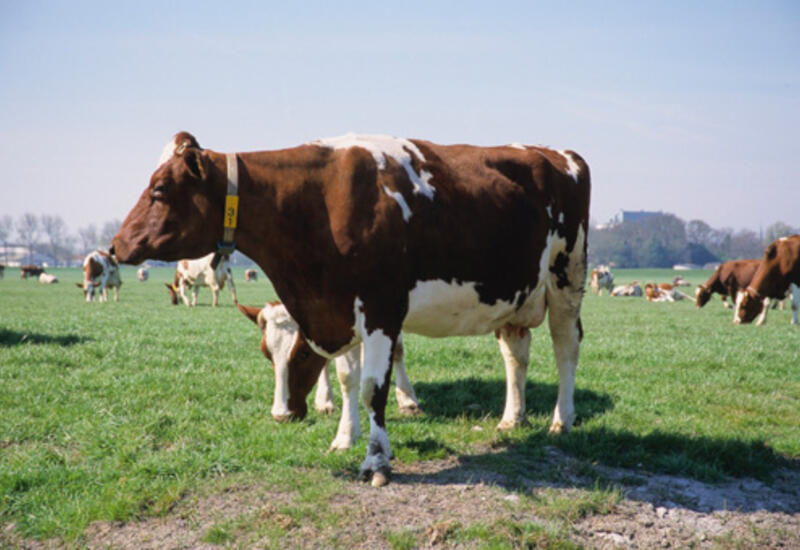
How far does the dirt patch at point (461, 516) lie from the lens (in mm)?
4039

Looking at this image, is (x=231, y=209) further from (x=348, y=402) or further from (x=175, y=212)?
(x=348, y=402)

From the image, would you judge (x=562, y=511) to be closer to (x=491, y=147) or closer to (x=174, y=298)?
(x=491, y=147)

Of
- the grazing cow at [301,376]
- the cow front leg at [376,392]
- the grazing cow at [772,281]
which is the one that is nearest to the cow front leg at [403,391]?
the grazing cow at [301,376]

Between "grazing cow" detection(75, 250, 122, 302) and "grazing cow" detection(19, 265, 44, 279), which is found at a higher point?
"grazing cow" detection(75, 250, 122, 302)

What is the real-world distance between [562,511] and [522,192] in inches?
100

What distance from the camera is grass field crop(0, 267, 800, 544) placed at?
493 centimetres

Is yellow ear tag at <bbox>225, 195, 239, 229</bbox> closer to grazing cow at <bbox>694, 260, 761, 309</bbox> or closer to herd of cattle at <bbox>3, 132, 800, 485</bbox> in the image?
herd of cattle at <bbox>3, 132, 800, 485</bbox>

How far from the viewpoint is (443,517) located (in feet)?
13.9

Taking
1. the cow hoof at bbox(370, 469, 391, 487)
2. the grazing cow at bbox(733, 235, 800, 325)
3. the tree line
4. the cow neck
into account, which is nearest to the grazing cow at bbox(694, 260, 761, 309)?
the grazing cow at bbox(733, 235, 800, 325)

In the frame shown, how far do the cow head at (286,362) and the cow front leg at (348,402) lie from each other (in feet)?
0.84

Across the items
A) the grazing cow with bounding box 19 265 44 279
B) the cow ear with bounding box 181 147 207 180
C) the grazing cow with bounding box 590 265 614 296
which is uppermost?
the cow ear with bounding box 181 147 207 180

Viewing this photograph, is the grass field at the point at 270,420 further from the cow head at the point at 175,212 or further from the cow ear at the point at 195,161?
the cow ear at the point at 195,161

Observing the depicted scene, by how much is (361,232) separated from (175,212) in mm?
1289

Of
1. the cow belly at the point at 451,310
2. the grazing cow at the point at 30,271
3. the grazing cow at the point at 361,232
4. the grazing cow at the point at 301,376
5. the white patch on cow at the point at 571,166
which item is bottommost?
the grazing cow at the point at 30,271
